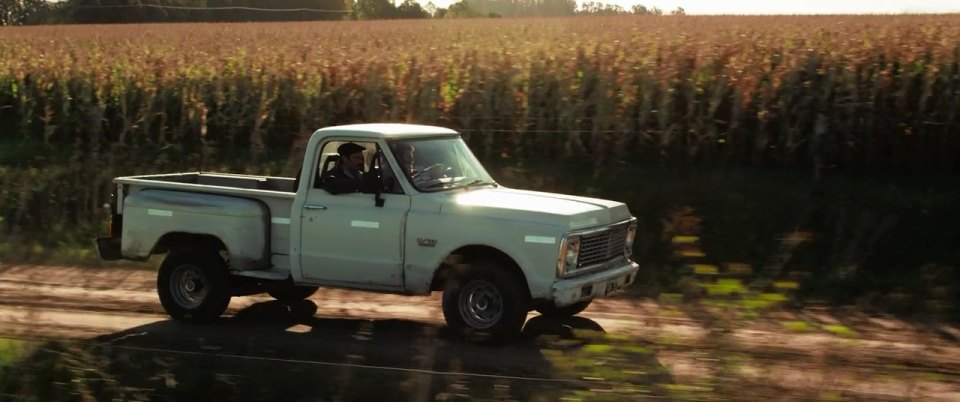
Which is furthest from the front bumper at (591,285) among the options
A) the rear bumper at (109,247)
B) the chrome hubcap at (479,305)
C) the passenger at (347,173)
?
the rear bumper at (109,247)

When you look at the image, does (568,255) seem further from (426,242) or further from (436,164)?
(436,164)

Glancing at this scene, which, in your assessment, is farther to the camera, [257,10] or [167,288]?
[257,10]

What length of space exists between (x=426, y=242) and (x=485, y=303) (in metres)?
0.71

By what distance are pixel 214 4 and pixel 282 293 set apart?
2813 inches

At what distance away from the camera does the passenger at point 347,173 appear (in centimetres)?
967

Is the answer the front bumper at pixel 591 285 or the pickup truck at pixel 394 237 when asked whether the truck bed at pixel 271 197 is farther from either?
the front bumper at pixel 591 285

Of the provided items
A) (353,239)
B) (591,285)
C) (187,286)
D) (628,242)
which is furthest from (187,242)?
(628,242)

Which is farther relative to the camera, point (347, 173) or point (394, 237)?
point (347, 173)

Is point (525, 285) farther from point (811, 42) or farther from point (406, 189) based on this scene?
point (811, 42)

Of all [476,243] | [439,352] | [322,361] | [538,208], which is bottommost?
[322,361]

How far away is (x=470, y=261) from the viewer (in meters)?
9.24

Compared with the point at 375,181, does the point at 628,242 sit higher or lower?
lower

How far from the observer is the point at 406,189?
9477 mm

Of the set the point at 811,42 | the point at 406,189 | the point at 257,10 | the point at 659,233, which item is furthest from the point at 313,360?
the point at 257,10
